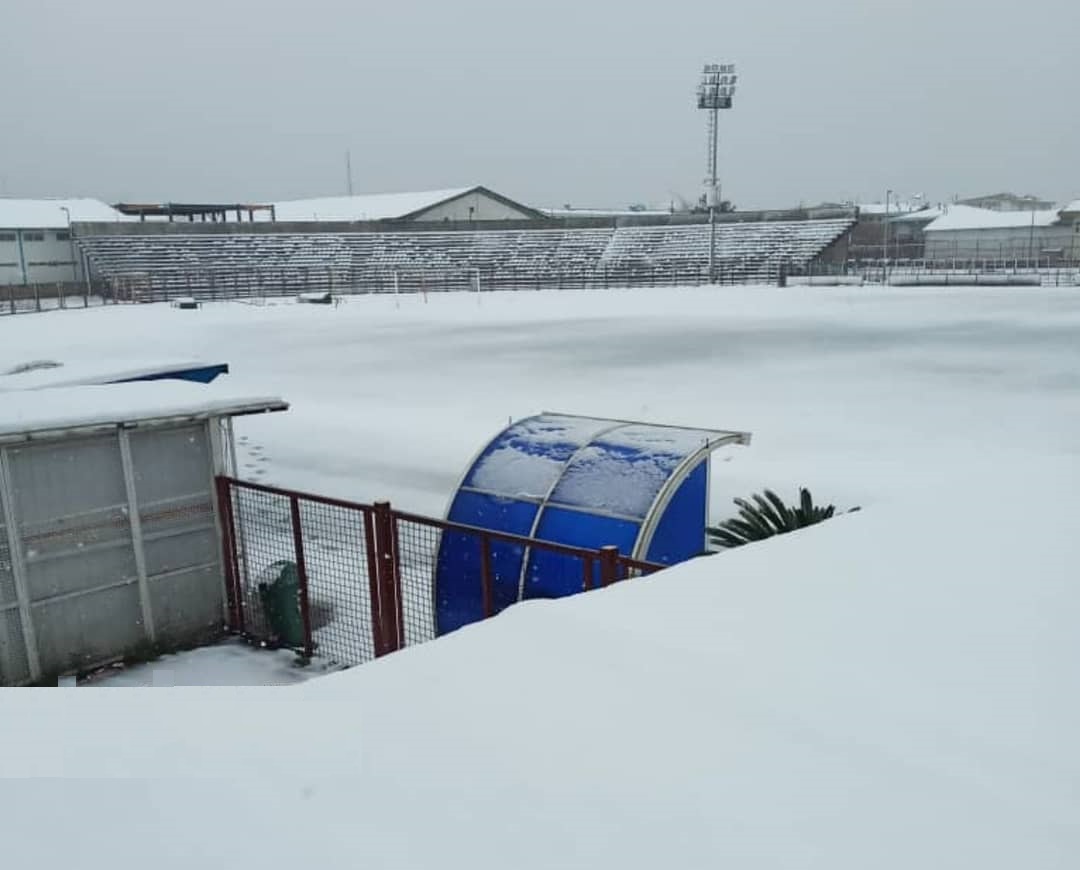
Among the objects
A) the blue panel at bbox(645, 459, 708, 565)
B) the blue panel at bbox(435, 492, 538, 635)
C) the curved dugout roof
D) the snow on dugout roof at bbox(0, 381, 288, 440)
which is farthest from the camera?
the blue panel at bbox(645, 459, 708, 565)

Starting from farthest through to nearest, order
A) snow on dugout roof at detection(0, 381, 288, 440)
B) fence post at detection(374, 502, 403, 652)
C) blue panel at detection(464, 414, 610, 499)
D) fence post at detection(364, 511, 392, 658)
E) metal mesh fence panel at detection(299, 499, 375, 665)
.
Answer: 1. blue panel at detection(464, 414, 610, 499)
2. metal mesh fence panel at detection(299, 499, 375, 665)
3. snow on dugout roof at detection(0, 381, 288, 440)
4. fence post at detection(364, 511, 392, 658)
5. fence post at detection(374, 502, 403, 652)

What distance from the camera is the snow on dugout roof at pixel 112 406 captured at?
267 inches

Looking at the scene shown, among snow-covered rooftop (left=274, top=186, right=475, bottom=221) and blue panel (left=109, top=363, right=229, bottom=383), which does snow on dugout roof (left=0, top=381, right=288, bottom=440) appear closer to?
blue panel (left=109, top=363, right=229, bottom=383)

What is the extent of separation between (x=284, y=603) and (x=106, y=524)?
146 cm

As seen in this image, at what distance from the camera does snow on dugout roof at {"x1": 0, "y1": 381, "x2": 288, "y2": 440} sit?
677 centimetres

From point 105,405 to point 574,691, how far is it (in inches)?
220

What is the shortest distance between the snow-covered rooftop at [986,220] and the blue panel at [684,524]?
79.1 m

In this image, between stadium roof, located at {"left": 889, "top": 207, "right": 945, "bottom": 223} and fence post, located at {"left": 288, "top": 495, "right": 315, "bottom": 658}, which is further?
stadium roof, located at {"left": 889, "top": 207, "right": 945, "bottom": 223}

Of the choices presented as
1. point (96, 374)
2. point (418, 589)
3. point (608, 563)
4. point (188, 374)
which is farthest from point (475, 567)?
point (188, 374)

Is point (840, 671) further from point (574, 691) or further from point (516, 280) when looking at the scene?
point (516, 280)

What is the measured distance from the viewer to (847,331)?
2855cm

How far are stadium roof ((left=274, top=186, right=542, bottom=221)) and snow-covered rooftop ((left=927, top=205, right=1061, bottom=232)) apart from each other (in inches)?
1386

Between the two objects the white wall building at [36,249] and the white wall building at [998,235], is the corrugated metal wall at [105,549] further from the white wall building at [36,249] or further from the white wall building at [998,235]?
the white wall building at [998,235]

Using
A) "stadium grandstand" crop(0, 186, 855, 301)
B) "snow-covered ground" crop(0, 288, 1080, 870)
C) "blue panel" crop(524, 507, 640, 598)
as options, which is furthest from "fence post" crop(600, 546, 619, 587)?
"stadium grandstand" crop(0, 186, 855, 301)
